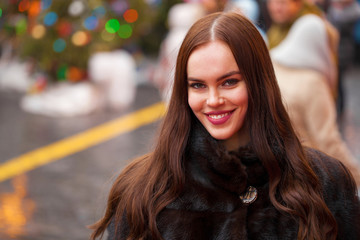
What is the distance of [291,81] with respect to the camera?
15.0ft

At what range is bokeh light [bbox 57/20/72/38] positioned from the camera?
10.1m

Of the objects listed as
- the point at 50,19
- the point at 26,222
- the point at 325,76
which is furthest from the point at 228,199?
the point at 50,19

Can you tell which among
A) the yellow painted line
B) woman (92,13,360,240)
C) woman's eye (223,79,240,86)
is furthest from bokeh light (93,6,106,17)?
woman's eye (223,79,240,86)

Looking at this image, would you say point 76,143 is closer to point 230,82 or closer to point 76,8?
point 76,8

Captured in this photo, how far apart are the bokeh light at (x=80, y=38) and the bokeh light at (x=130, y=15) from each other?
95cm

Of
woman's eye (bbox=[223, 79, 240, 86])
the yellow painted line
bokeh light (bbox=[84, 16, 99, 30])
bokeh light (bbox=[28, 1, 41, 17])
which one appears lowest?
the yellow painted line

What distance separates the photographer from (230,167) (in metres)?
2.45

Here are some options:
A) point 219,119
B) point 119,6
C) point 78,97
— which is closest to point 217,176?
point 219,119

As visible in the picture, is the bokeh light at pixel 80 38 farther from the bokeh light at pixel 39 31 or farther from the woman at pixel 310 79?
the woman at pixel 310 79

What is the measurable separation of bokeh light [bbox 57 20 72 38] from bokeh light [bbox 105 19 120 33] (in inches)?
25.8

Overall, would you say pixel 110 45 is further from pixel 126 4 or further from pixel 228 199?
pixel 228 199

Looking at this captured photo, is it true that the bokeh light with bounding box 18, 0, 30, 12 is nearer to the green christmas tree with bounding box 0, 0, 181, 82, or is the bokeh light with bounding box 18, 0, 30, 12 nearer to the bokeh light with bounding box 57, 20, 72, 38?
the green christmas tree with bounding box 0, 0, 181, 82

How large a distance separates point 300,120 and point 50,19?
6.46 metres

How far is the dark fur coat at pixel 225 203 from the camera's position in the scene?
2.44 metres
